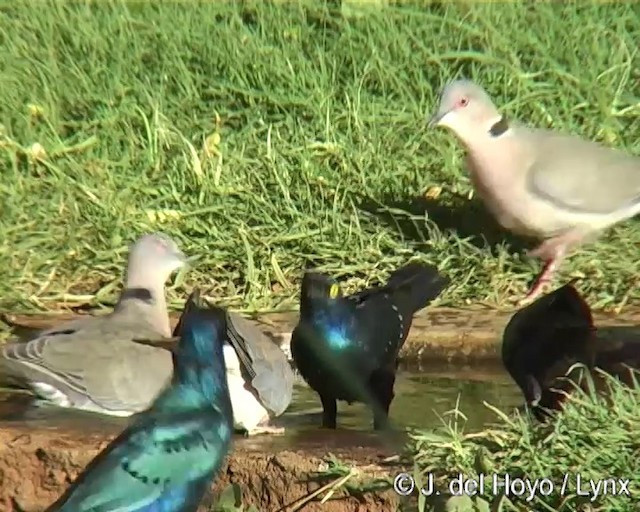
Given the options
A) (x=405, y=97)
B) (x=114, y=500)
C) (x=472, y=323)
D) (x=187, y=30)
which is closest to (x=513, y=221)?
(x=472, y=323)

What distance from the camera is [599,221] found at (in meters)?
6.82

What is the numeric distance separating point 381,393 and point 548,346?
0.54 m

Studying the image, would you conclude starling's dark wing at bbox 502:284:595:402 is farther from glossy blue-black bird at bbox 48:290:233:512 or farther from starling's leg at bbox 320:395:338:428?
glossy blue-black bird at bbox 48:290:233:512

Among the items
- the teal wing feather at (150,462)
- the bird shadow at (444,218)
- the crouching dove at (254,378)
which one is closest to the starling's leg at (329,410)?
the crouching dove at (254,378)

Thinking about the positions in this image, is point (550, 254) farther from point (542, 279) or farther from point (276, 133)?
point (276, 133)

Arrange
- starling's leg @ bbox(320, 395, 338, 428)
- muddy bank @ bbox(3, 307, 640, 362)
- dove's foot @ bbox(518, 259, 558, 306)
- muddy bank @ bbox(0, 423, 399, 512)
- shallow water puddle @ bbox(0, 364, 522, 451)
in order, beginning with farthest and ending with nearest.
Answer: dove's foot @ bbox(518, 259, 558, 306)
muddy bank @ bbox(3, 307, 640, 362)
starling's leg @ bbox(320, 395, 338, 428)
shallow water puddle @ bbox(0, 364, 522, 451)
muddy bank @ bbox(0, 423, 399, 512)

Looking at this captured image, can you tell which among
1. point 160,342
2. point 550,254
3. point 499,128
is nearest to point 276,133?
point 499,128

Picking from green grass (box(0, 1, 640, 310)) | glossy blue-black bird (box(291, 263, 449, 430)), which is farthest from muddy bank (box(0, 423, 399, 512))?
green grass (box(0, 1, 640, 310))

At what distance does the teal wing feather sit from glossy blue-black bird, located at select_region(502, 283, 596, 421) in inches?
40.4

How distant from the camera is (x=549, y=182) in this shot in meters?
6.74

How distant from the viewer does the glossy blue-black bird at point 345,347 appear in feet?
17.1

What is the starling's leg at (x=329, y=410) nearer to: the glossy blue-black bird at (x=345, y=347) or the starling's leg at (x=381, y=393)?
the glossy blue-black bird at (x=345, y=347)

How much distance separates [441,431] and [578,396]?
1.21 ft

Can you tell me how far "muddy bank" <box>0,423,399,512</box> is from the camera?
4.34 m
